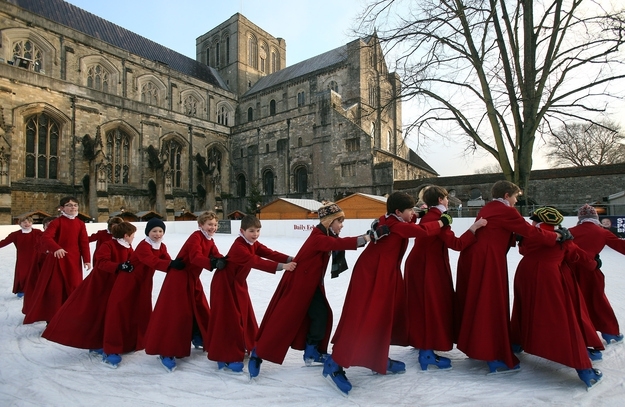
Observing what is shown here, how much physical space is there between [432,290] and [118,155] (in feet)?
96.4

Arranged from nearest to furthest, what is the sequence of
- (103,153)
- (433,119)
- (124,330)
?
(124,330), (433,119), (103,153)

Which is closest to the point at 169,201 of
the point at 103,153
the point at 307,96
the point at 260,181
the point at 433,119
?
the point at 103,153

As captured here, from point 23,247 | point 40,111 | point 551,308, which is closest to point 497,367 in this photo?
point 551,308

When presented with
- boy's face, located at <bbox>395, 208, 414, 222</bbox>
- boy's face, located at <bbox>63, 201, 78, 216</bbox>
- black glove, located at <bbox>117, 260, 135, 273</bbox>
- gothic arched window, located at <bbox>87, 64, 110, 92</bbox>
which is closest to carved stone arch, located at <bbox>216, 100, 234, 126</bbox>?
gothic arched window, located at <bbox>87, 64, 110, 92</bbox>

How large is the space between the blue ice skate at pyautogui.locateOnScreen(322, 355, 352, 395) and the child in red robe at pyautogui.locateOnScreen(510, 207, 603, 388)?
158 centimetres

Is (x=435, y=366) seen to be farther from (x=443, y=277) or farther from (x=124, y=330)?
(x=124, y=330)

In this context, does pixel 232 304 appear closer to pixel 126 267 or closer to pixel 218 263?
pixel 218 263

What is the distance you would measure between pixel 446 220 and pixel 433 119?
9593 mm

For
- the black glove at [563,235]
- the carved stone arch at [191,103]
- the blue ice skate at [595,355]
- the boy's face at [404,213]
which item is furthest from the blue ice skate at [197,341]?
the carved stone arch at [191,103]

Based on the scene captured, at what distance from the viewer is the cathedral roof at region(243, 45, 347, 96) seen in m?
36.2

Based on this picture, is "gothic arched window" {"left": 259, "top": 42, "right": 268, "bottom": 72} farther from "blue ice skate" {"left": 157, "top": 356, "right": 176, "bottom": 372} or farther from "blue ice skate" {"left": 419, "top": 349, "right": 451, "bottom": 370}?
"blue ice skate" {"left": 419, "top": 349, "right": 451, "bottom": 370}

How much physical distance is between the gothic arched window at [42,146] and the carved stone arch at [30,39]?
4704mm

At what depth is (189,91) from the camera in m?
35.7

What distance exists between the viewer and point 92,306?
11.5 feet
